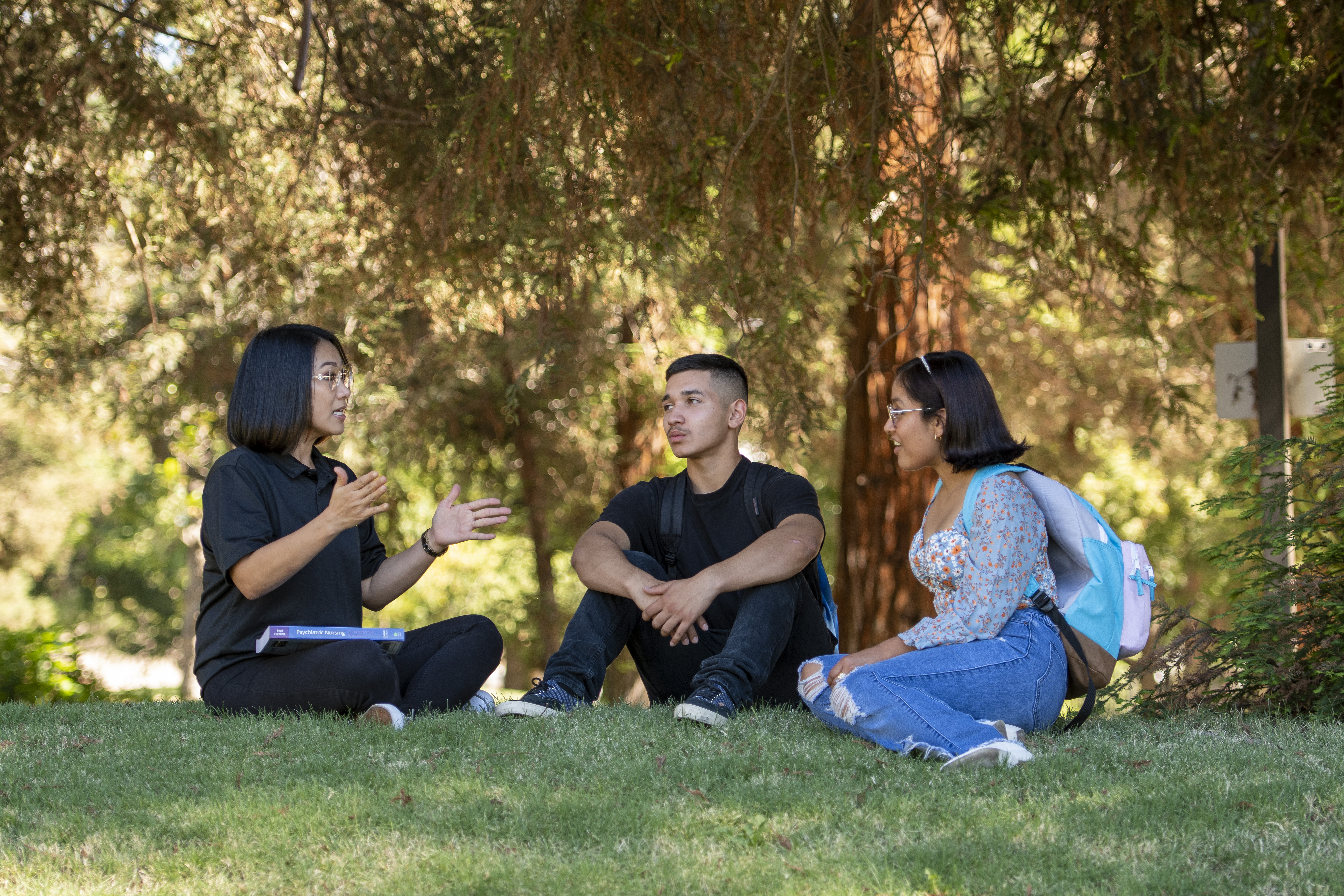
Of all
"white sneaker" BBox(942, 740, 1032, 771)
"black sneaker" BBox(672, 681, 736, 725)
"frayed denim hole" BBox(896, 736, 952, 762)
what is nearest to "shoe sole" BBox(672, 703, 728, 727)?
"black sneaker" BBox(672, 681, 736, 725)

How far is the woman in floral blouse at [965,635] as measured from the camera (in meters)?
3.89

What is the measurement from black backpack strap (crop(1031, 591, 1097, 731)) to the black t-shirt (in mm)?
1241

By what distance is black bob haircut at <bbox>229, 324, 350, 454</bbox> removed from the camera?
15.6 feet

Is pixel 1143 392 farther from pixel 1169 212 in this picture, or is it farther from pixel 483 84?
pixel 483 84

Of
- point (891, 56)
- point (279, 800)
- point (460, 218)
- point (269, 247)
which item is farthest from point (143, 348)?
point (279, 800)

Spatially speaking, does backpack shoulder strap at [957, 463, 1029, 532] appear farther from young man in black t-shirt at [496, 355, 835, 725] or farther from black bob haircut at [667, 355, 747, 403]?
black bob haircut at [667, 355, 747, 403]

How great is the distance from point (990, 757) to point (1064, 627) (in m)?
0.77

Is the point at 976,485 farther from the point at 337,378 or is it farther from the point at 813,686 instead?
the point at 337,378

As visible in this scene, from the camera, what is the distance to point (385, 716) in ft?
14.8

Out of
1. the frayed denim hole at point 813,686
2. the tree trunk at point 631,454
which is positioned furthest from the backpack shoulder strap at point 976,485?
the tree trunk at point 631,454

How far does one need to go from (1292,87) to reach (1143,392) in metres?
8.28

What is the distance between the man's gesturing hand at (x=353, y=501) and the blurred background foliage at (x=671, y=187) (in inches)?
88.2

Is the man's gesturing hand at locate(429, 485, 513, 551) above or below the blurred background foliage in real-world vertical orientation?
below

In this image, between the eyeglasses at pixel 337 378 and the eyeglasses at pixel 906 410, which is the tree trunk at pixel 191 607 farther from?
the eyeglasses at pixel 906 410
